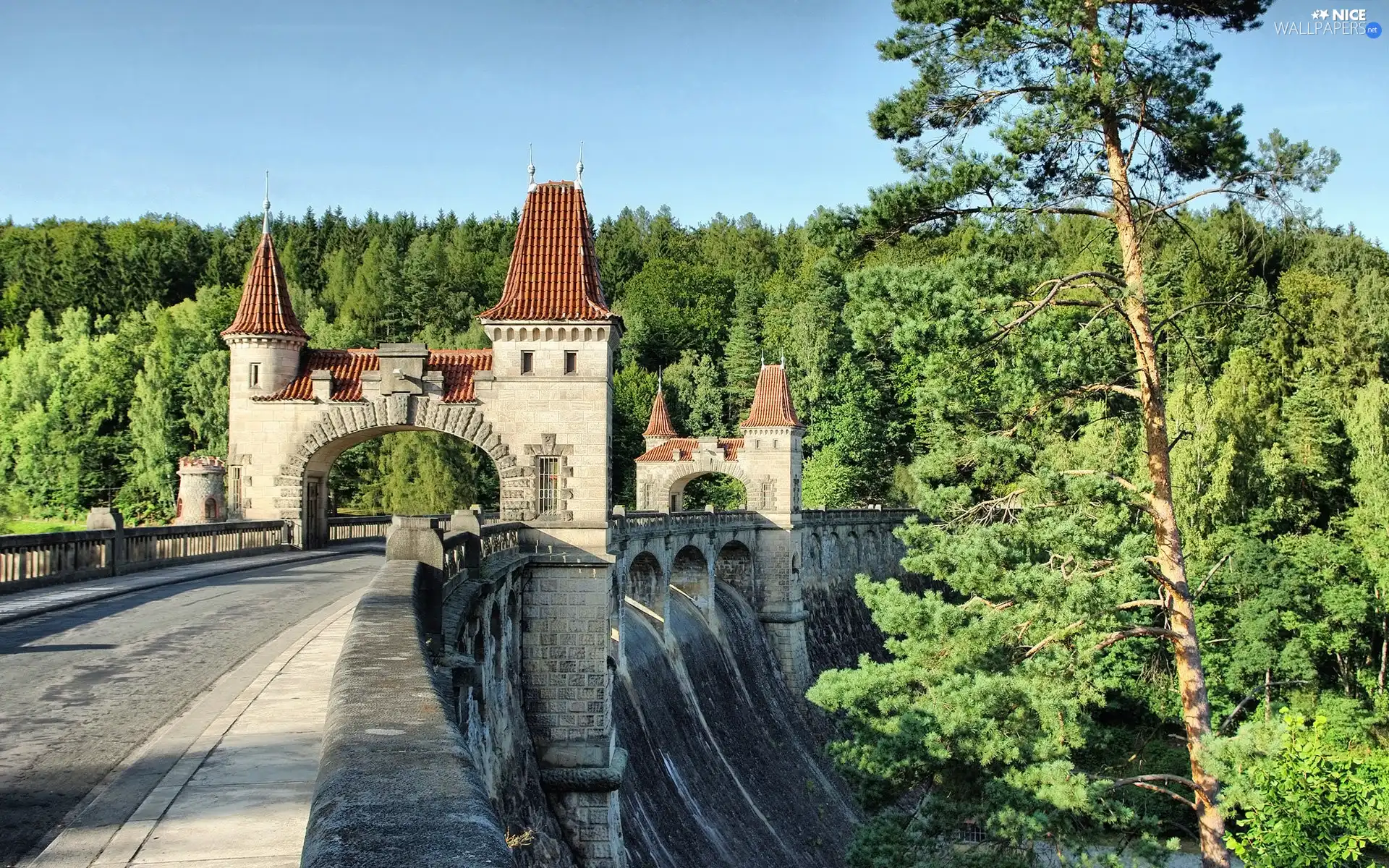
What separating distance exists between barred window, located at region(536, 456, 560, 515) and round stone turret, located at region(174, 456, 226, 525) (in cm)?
1391

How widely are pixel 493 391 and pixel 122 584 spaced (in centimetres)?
761

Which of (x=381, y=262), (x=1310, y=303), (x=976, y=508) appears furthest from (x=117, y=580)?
(x=381, y=262)

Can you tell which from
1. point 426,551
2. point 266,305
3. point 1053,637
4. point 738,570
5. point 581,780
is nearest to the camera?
point 426,551

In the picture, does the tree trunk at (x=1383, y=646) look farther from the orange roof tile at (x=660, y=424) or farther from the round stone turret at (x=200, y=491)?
the round stone turret at (x=200, y=491)

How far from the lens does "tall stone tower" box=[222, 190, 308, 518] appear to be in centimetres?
2391

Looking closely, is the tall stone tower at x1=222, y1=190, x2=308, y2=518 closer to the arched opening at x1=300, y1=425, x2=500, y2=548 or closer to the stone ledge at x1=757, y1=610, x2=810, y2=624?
the arched opening at x1=300, y1=425, x2=500, y2=548

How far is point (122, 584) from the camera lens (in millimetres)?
15180

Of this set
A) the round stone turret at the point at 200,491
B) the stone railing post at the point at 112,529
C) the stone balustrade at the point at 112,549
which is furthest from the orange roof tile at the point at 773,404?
the stone railing post at the point at 112,529

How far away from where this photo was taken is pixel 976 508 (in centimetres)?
1412

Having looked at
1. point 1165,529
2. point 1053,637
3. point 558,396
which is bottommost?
point 1053,637

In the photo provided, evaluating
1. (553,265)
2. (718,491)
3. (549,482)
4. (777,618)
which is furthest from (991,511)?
(718,491)

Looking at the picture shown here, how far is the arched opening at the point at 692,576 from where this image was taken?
37.2m

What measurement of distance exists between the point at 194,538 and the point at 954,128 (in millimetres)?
13846

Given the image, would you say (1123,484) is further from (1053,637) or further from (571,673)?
(571,673)
